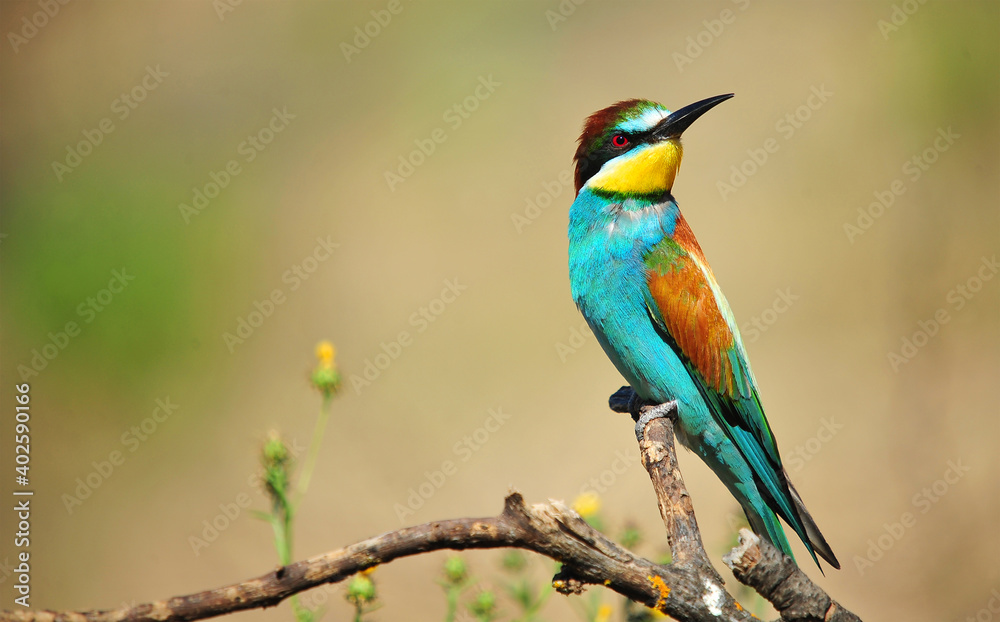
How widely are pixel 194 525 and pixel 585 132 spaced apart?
11.1ft

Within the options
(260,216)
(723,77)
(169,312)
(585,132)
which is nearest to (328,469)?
(169,312)

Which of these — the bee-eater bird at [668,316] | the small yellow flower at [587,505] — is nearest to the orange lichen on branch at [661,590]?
the small yellow flower at [587,505]

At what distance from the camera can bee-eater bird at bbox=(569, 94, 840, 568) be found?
9.03 ft

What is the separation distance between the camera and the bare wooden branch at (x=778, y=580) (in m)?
1.70

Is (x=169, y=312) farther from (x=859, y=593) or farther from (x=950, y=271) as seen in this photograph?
(x=950, y=271)

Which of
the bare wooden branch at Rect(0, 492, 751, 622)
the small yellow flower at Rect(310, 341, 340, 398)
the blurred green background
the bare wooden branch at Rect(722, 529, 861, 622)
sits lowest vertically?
the bare wooden branch at Rect(722, 529, 861, 622)

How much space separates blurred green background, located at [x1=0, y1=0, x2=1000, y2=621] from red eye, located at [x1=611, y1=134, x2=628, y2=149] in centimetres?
234

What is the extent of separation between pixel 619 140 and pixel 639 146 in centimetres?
8

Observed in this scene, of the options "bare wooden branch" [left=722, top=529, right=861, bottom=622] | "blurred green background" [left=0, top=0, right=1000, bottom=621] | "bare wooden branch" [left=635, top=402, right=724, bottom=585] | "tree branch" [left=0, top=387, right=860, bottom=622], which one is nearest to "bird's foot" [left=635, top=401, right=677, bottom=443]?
"bare wooden branch" [left=635, top=402, right=724, bottom=585]

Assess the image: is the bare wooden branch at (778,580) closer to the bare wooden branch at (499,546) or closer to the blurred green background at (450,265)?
the bare wooden branch at (499,546)

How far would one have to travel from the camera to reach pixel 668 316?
2758mm

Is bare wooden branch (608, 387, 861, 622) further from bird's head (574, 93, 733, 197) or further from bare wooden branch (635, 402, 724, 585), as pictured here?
bird's head (574, 93, 733, 197)

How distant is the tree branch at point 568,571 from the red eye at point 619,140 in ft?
4.71

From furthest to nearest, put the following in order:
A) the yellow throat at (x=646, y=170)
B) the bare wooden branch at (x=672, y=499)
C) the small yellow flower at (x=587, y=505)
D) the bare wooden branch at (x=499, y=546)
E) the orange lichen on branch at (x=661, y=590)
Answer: the yellow throat at (x=646, y=170) < the small yellow flower at (x=587, y=505) < the bare wooden branch at (x=672, y=499) < the orange lichen on branch at (x=661, y=590) < the bare wooden branch at (x=499, y=546)
